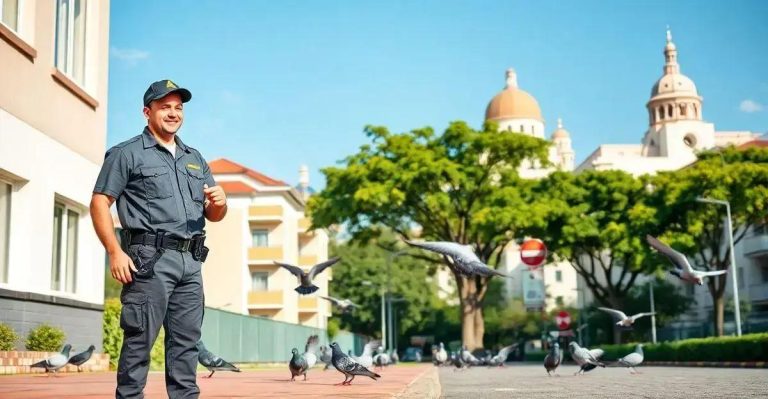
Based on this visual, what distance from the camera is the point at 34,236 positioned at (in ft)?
48.4

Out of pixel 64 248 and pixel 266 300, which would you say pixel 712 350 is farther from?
pixel 266 300

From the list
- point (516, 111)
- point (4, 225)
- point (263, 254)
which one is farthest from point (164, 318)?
point (516, 111)

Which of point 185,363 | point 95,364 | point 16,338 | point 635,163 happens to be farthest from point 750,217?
point 635,163

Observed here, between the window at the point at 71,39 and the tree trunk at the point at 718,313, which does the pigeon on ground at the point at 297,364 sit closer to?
the window at the point at 71,39

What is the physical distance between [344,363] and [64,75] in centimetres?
785

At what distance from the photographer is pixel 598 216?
41.4 m

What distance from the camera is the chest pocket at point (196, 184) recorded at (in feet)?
17.9

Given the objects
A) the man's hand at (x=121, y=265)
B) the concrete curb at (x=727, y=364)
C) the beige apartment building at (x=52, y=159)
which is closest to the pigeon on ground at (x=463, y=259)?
the man's hand at (x=121, y=265)

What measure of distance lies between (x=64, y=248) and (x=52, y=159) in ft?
5.90

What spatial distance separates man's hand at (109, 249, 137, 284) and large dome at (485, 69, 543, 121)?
126913mm

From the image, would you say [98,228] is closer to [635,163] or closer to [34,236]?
[34,236]

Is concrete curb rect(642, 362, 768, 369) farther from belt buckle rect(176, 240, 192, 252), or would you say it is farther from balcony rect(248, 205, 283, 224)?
balcony rect(248, 205, 283, 224)

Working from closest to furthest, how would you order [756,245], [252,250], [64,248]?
[64,248]
[756,245]
[252,250]

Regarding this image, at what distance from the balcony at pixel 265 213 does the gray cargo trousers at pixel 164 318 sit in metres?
53.6
